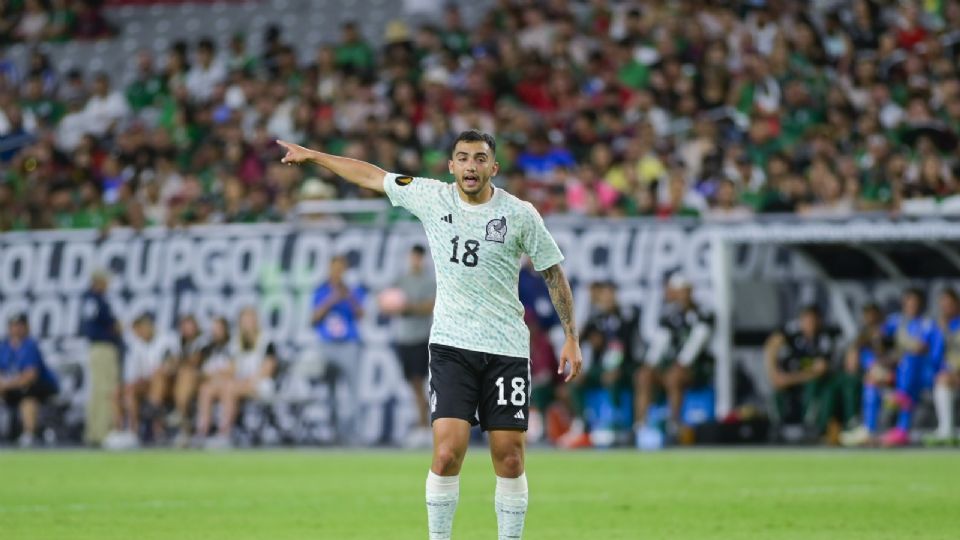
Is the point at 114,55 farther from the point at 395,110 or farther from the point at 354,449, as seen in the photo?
the point at 354,449

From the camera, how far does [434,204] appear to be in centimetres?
905

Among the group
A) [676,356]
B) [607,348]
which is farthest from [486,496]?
[607,348]

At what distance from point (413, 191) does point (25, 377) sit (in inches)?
630

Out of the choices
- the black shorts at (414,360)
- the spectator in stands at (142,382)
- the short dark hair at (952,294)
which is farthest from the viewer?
the spectator in stands at (142,382)

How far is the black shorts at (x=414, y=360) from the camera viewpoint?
22.0 meters

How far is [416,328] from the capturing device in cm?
2214

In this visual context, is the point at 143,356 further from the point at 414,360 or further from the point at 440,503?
the point at 440,503

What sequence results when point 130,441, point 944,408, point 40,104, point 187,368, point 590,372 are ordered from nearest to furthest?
1. point 944,408
2. point 590,372
3. point 187,368
4. point 130,441
5. point 40,104

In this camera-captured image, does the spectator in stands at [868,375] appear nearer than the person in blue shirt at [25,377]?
Yes

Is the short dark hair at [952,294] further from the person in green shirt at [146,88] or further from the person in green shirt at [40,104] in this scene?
the person in green shirt at [40,104]

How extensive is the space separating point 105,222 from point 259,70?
16.8ft

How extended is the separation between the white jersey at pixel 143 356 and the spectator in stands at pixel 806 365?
26.8ft

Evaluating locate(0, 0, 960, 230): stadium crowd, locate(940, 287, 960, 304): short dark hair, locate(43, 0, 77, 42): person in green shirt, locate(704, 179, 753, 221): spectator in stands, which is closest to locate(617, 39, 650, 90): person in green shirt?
locate(0, 0, 960, 230): stadium crowd

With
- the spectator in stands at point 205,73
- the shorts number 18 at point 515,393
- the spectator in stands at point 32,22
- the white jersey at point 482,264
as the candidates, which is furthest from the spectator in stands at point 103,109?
the shorts number 18 at point 515,393
